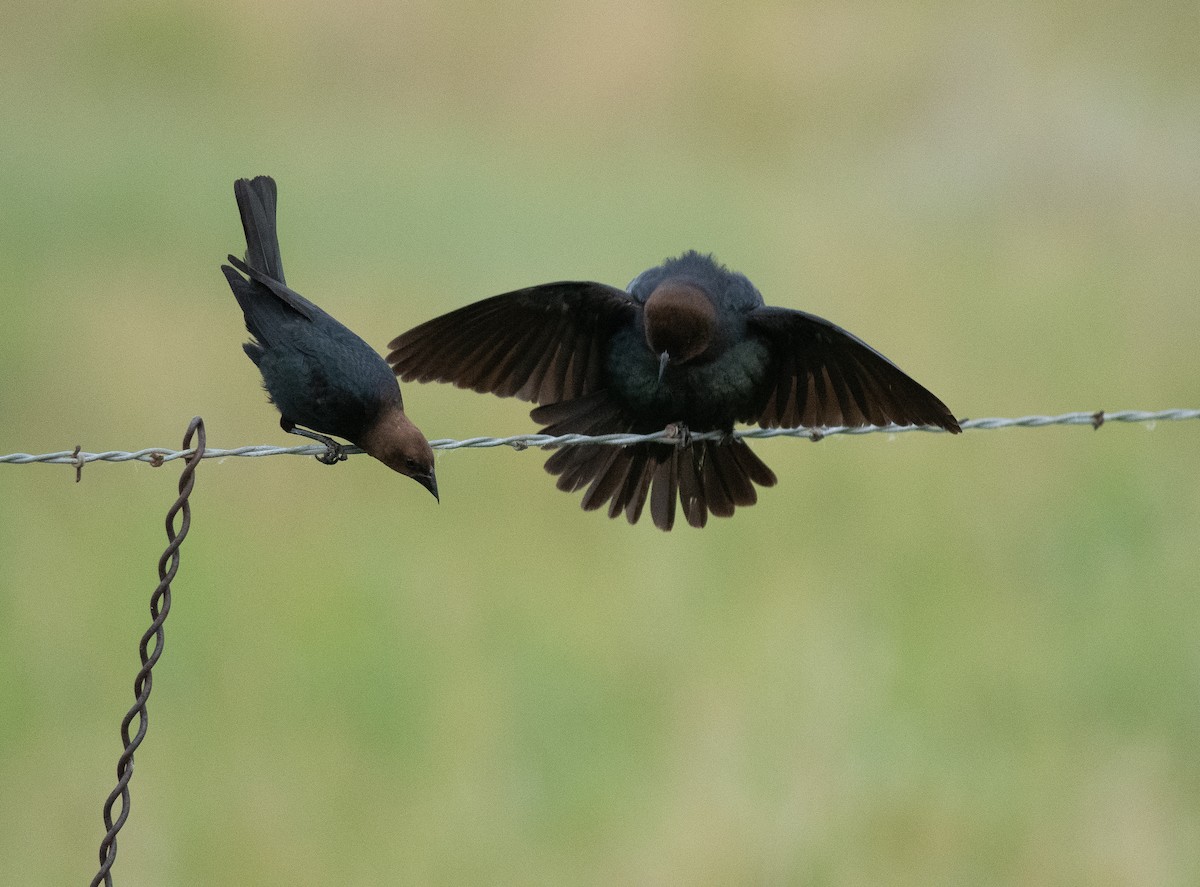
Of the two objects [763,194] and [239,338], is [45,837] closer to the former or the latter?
[239,338]

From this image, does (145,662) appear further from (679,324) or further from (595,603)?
(595,603)

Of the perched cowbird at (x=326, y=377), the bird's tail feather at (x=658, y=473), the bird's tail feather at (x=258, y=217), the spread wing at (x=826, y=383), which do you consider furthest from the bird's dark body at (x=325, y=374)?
the spread wing at (x=826, y=383)

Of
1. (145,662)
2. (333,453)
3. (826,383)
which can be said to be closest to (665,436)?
(826,383)

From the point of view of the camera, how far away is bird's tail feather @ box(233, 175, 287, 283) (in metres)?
4.53

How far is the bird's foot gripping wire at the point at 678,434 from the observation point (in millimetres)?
4488

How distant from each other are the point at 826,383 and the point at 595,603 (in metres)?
3.22

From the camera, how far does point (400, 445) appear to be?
13.9ft

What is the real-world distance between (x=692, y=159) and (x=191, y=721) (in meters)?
9.88

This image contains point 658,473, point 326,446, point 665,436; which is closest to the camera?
point 326,446

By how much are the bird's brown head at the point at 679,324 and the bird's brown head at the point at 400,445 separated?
777mm

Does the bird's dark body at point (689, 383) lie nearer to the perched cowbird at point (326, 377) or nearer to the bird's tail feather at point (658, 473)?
the bird's tail feather at point (658, 473)

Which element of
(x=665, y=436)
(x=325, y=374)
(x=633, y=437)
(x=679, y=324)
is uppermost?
(x=679, y=324)

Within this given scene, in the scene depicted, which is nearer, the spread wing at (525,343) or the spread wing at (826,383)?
the spread wing at (826,383)

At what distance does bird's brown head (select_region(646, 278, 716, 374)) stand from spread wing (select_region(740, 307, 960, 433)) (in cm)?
20
